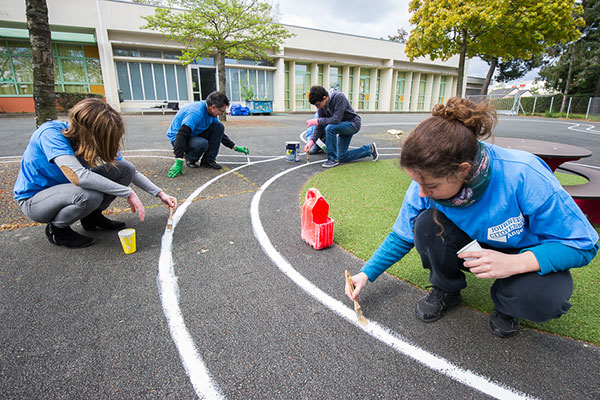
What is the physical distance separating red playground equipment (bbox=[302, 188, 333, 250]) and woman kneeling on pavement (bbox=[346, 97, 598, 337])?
124cm

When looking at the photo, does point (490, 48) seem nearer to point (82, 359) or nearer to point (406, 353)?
point (406, 353)

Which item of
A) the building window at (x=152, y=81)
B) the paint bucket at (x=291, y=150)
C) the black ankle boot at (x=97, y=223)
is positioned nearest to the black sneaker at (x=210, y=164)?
the paint bucket at (x=291, y=150)

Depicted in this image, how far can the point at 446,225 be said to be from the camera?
1.76 metres

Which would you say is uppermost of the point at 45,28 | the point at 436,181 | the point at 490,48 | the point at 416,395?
the point at 490,48

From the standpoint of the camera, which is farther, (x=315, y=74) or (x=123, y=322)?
(x=315, y=74)

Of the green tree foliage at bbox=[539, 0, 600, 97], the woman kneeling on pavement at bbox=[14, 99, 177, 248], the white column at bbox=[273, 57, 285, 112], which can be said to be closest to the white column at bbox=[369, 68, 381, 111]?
the white column at bbox=[273, 57, 285, 112]

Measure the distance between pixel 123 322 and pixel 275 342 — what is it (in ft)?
3.23

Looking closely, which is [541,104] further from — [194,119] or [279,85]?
[194,119]

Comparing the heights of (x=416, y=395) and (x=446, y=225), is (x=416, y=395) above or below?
below

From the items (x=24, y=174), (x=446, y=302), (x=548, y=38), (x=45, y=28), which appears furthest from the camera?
(x=548, y=38)

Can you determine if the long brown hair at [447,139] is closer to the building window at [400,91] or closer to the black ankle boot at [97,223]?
the black ankle boot at [97,223]

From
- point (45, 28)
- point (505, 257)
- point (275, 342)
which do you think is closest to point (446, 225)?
point (505, 257)

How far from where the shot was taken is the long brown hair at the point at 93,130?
245cm

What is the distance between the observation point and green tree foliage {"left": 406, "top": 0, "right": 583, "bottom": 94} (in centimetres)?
940
